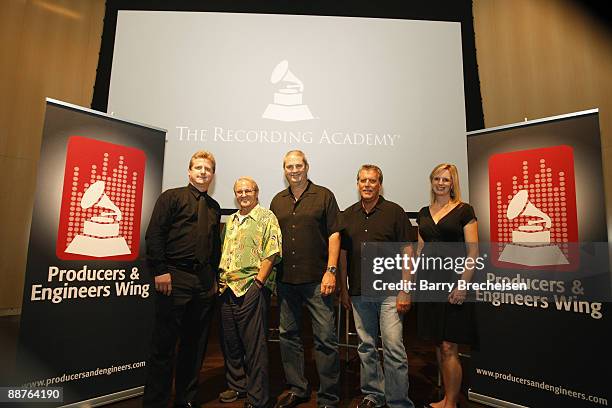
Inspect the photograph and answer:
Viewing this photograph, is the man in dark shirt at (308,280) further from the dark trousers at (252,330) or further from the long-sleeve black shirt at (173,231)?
the long-sleeve black shirt at (173,231)

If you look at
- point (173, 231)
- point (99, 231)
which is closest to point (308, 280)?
point (173, 231)

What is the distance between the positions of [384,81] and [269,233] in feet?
6.28

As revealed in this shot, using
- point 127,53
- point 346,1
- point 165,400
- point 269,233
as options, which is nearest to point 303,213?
point 269,233

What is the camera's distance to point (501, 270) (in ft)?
7.80

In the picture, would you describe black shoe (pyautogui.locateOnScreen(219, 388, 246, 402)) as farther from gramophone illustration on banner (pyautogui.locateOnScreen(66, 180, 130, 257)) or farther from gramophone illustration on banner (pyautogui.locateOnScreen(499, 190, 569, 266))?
gramophone illustration on banner (pyautogui.locateOnScreen(499, 190, 569, 266))

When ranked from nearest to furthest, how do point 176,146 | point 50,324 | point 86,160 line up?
point 50,324
point 86,160
point 176,146

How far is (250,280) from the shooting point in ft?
6.93

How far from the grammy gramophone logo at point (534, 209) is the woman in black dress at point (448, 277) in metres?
0.44

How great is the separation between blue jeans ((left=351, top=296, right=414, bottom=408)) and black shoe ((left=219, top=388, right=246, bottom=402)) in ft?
2.74

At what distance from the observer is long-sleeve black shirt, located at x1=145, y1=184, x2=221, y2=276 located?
2.00 metres

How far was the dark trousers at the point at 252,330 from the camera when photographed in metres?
2.02

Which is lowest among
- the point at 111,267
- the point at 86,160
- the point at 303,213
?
the point at 111,267

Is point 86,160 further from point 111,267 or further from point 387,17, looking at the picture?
point 387,17

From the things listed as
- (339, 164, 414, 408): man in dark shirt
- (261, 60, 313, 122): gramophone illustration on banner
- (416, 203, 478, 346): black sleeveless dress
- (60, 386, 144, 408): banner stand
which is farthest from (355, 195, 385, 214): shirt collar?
(60, 386, 144, 408): banner stand
